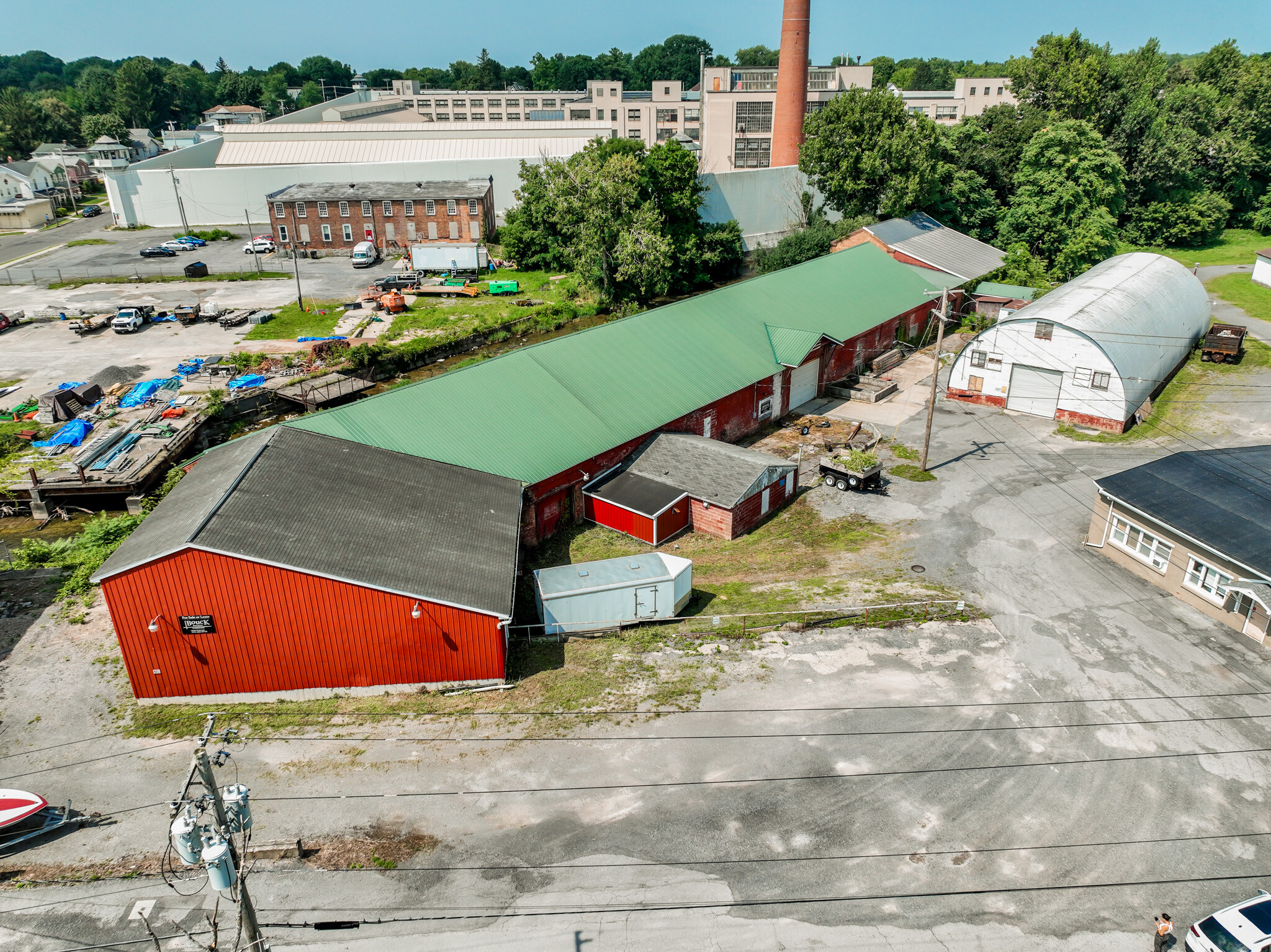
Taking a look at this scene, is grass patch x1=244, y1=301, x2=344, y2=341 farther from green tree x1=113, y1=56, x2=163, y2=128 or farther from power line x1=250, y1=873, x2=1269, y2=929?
green tree x1=113, y1=56, x2=163, y2=128

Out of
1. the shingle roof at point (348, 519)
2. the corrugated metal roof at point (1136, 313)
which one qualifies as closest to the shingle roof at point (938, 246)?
the corrugated metal roof at point (1136, 313)

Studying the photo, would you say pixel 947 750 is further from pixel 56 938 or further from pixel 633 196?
pixel 633 196

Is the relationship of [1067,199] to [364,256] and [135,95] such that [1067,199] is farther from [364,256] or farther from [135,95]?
[135,95]

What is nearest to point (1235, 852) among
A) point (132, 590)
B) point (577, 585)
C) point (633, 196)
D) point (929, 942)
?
point (929, 942)

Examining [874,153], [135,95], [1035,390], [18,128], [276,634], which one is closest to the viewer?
[276,634]

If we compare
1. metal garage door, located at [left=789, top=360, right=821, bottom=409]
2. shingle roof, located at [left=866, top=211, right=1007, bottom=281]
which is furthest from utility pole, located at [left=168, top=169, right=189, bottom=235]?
metal garage door, located at [left=789, top=360, right=821, bottom=409]

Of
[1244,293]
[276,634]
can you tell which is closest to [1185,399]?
[1244,293]

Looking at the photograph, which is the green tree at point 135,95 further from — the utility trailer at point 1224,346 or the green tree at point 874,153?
the utility trailer at point 1224,346
